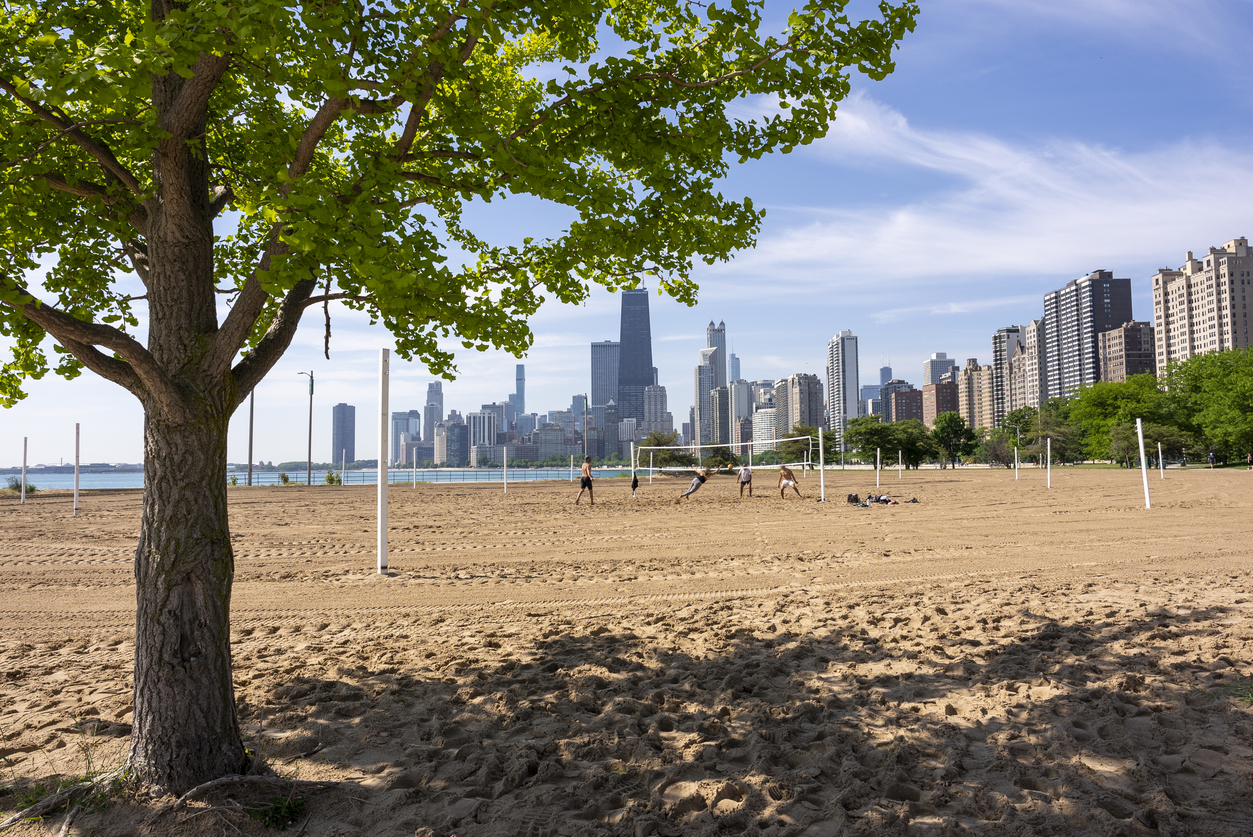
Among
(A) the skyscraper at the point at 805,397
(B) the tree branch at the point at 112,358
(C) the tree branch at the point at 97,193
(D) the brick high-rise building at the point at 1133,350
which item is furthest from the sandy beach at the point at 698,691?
(D) the brick high-rise building at the point at 1133,350

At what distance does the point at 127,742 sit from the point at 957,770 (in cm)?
503

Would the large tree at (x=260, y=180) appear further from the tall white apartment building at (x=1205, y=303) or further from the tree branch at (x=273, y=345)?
the tall white apartment building at (x=1205, y=303)

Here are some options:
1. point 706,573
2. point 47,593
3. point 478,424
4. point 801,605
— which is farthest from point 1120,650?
point 478,424

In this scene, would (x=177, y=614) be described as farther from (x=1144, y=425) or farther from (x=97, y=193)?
(x=1144, y=425)

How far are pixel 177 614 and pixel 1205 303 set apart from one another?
188 meters

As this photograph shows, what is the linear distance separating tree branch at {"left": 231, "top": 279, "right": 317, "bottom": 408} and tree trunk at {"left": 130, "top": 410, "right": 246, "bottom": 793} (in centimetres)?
33

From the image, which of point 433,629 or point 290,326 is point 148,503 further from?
point 433,629

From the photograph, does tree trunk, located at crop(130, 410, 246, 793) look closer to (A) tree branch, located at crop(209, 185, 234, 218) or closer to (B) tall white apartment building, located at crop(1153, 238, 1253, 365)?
(A) tree branch, located at crop(209, 185, 234, 218)

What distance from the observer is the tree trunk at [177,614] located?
134 inches

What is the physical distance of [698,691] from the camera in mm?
4848

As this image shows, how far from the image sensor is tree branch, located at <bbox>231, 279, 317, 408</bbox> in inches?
148

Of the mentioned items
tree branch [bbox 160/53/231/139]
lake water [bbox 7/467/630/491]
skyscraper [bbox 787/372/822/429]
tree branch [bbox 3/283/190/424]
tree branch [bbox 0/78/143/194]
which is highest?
skyscraper [bbox 787/372/822/429]

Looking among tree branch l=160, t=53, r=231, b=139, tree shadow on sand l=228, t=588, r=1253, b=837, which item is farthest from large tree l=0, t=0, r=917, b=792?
tree shadow on sand l=228, t=588, r=1253, b=837

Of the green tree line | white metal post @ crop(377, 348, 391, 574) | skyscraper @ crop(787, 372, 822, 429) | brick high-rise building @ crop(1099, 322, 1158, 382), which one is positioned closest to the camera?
white metal post @ crop(377, 348, 391, 574)
